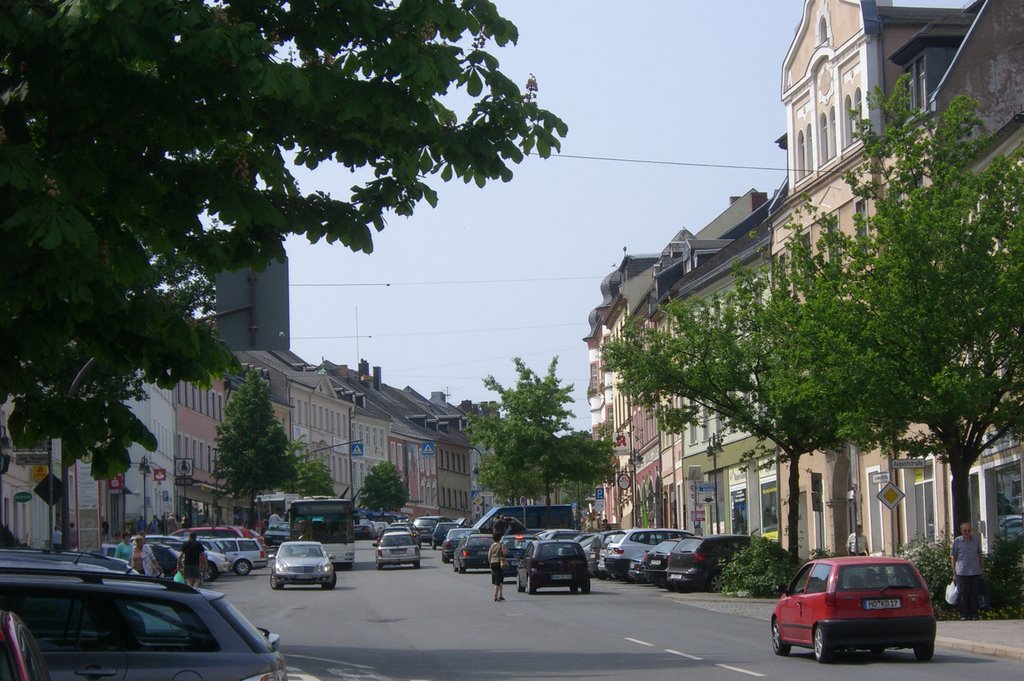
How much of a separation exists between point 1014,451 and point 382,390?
136 m

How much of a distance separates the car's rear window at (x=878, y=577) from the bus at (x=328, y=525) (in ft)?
150

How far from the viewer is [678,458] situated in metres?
73.1

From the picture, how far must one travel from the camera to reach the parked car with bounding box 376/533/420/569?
206 ft

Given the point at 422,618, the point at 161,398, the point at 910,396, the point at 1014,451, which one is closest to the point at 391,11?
the point at 910,396

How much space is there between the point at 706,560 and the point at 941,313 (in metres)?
15.3

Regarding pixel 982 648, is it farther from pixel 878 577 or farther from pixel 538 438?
pixel 538 438

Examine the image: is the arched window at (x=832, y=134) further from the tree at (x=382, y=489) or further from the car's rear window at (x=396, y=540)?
the tree at (x=382, y=489)

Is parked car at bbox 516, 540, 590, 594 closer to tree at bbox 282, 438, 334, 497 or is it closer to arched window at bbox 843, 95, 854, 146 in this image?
arched window at bbox 843, 95, 854, 146

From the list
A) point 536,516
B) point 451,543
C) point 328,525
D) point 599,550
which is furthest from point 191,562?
point 536,516

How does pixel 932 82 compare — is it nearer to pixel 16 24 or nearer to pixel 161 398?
pixel 16 24

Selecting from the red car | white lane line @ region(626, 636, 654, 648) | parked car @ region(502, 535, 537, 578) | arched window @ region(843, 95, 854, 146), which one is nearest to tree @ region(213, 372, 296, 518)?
parked car @ region(502, 535, 537, 578)

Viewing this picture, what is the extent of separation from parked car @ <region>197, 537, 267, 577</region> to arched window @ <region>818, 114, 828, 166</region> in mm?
27310

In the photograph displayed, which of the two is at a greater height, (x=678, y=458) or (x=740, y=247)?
(x=740, y=247)

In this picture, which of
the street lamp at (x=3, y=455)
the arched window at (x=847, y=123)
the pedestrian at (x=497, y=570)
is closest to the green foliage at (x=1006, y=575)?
the pedestrian at (x=497, y=570)
